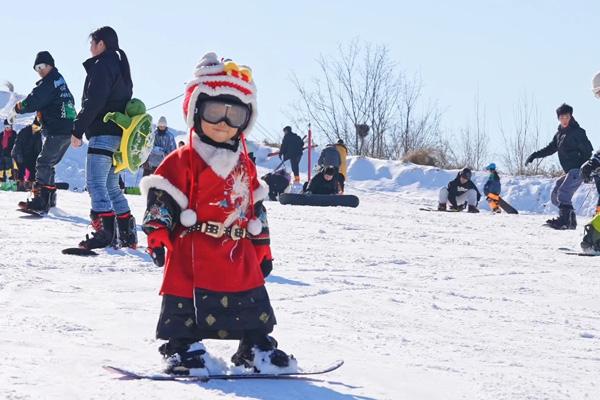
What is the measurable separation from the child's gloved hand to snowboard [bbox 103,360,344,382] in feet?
1.40

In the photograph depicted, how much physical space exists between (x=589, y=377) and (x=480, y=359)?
0.42m

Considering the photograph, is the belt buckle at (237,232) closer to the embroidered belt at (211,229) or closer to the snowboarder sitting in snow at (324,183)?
the embroidered belt at (211,229)

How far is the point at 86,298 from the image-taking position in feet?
17.0

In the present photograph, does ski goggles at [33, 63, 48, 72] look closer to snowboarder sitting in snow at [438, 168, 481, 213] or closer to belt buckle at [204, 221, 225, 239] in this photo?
belt buckle at [204, 221, 225, 239]

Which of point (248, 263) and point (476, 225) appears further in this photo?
point (476, 225)

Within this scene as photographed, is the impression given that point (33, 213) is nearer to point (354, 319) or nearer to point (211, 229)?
point (354, 319)

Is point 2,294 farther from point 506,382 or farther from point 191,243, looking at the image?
point 506,382

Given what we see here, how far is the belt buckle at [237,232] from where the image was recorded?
3.76 meters

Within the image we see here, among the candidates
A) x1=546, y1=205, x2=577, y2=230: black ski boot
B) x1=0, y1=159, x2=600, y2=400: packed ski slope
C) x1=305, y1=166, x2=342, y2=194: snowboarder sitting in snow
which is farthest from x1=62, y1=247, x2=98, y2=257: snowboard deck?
x1=305, y1=166, x2=342, y2=194: snowboarder sitting in snow

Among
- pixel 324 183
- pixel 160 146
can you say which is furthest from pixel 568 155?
pixel 160 146

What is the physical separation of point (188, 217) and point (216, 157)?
281mm

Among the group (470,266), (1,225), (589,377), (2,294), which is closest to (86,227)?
(1,225)

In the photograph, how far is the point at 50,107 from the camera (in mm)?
9531

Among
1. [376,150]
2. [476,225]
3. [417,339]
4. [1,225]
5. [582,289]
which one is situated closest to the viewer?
[417,339]
